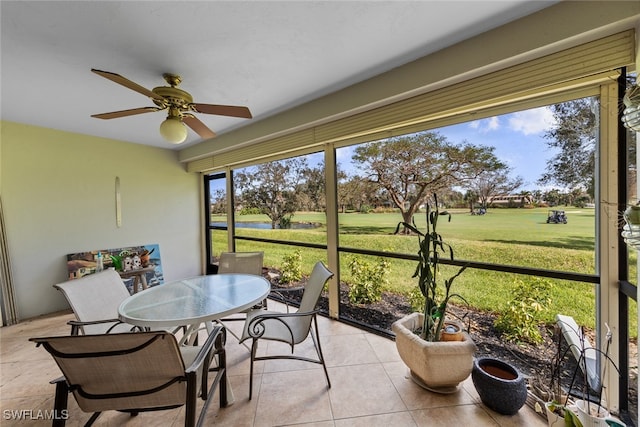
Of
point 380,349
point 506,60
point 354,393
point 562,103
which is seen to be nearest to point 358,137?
point 506,60

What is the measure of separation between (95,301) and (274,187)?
2.53m

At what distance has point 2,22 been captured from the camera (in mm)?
1463

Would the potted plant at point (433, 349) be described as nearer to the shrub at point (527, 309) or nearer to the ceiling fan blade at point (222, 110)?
the shrub at point (527, 309)

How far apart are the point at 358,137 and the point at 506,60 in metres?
1.43

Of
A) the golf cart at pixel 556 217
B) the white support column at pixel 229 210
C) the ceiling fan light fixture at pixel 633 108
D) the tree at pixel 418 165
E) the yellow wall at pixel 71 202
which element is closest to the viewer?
the ceiling fan light fixture at pixel 633 108

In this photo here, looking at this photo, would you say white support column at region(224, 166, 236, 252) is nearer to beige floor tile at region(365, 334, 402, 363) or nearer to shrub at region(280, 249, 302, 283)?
shrub at region(280, 249, 302, 283)

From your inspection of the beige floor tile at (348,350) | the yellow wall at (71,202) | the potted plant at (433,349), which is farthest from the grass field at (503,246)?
the yellow wall at (71,202)

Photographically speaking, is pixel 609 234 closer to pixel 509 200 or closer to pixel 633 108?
pixel 509 200

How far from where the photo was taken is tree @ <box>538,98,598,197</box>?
1660 mm

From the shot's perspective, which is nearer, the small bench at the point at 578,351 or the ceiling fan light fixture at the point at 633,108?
the ceiling fan light fixture at the point at 633,108

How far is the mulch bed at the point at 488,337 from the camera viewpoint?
6.03 ft

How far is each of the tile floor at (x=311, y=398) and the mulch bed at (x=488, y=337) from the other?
402 millimetres

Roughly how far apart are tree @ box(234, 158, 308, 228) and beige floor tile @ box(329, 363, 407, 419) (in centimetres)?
225

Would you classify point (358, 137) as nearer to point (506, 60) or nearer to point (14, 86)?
point (506, 60)
